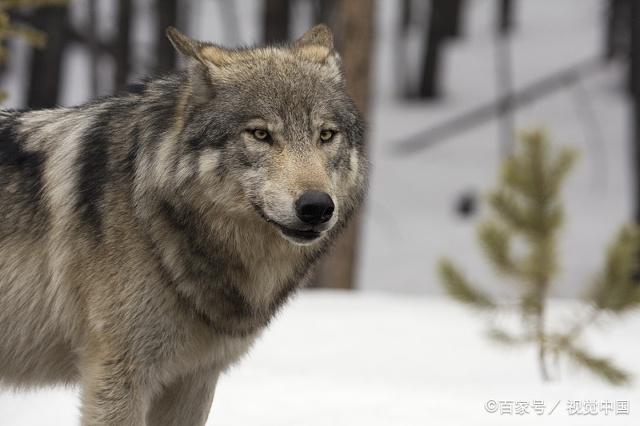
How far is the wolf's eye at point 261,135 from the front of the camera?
3.96 meters

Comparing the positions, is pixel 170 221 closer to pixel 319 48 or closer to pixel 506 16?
pixel 319 48

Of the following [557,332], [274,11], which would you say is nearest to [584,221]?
[274,11]

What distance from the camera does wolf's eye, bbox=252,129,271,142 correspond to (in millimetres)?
3959

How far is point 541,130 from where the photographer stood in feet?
23.0

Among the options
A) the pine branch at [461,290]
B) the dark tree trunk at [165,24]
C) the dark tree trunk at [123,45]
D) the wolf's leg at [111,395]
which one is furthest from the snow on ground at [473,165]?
the wolf's leg at [111,395]

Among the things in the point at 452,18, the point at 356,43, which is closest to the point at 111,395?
the point at 356,43

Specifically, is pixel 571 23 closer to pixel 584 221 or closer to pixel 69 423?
pixel 584 221

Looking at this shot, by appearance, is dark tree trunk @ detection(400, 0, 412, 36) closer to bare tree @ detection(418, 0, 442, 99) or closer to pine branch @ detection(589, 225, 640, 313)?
bare tree @ detection(418, 0, 442, 99)

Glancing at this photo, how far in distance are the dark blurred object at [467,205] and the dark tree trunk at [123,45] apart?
24.2 feet

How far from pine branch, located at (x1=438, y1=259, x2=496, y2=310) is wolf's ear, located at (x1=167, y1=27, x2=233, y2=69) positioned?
341 cm

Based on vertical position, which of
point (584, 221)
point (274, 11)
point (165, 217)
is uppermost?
point (274, 11)

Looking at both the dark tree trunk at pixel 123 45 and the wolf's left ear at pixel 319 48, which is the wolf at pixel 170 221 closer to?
the wolf's left ear at pixel 319 48

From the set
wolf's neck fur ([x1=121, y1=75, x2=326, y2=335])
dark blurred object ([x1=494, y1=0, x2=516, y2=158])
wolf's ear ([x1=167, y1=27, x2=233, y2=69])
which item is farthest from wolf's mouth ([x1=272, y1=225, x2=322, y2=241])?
dark blurred object ([x1=494, y1=0, x2=516, y2=158])

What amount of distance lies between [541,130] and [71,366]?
3.91 meters
